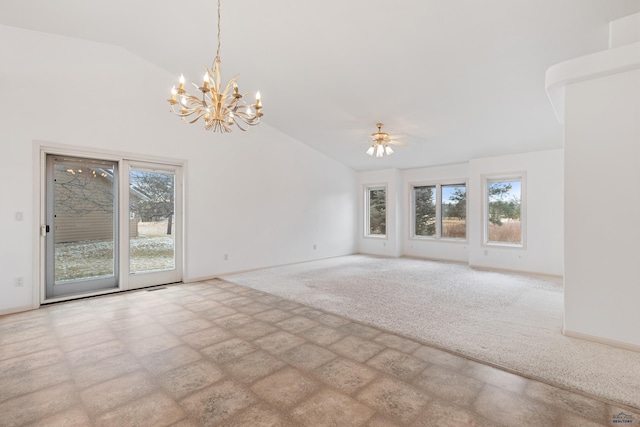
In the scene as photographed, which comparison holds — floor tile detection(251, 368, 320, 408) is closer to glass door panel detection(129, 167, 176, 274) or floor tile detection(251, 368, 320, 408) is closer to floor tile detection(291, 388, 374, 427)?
floor tile detection(291, 388, 374, 427)

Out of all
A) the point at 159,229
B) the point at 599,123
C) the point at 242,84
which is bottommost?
the point at 159,229

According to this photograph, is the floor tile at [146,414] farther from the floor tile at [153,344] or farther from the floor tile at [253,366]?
the floor tile at [153,344]

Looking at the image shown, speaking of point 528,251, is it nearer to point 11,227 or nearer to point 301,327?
point 301,327

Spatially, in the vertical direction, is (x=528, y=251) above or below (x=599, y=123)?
below

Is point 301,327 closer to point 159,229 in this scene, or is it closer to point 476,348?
point 476,348

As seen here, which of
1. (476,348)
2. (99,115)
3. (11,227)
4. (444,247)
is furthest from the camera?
(444,247)

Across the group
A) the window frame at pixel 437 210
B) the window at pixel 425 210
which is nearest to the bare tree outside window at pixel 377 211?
the window frame at pixel 437 210

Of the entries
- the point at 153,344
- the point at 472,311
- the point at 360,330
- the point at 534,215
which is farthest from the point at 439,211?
the point at 153,344

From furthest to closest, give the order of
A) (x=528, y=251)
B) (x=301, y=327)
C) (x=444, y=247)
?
(x=444, y=247) < (x=528, y=251) < (x=301, y=327)

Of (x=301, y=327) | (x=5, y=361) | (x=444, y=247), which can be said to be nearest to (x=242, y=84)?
(x=301, y=327)

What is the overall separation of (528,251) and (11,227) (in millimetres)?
8676

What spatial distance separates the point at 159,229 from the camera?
5191 mm

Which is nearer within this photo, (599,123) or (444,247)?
(599,123)

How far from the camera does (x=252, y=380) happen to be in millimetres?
2260
